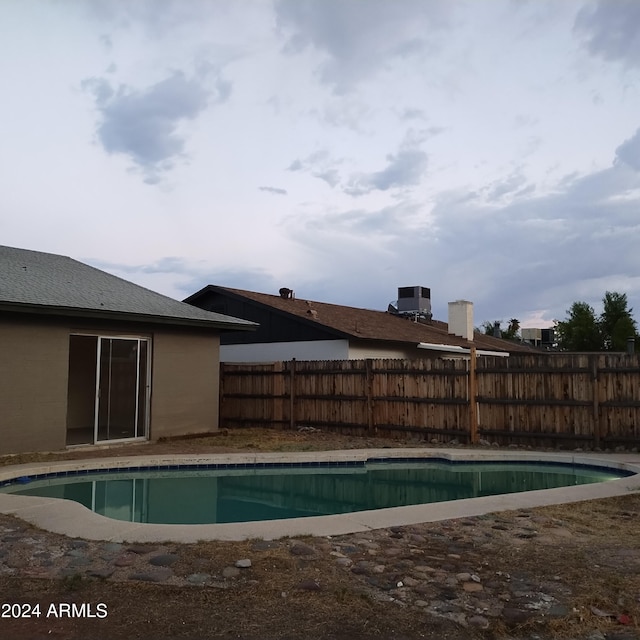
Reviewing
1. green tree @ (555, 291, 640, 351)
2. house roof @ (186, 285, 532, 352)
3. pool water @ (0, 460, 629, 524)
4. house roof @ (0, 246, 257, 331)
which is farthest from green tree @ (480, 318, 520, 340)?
pool water @ (0, 460, 629, 524)

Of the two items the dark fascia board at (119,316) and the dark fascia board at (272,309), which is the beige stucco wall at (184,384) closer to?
the dark fascia board at (119,316)

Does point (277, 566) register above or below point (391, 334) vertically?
below

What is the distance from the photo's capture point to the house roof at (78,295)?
1084 cm

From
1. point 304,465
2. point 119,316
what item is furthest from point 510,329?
point 119,316

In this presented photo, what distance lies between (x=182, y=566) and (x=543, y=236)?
20598 mm

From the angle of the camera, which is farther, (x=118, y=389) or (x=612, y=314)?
(x=612, y=314)

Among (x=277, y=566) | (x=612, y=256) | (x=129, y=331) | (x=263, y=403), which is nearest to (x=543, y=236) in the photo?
(x=612, y=256)

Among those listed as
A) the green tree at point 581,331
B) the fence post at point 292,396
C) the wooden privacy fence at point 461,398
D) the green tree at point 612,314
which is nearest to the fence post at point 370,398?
the wooden privacy fence at point 461,398

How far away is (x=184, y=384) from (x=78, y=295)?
10.2 ft

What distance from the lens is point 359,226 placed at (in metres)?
20.3

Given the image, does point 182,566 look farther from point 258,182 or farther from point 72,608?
point 258,182

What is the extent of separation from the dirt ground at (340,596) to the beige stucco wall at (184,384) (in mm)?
7970

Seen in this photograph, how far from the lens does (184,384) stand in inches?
541

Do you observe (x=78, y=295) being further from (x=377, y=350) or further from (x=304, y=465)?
(x=377, y=350)
